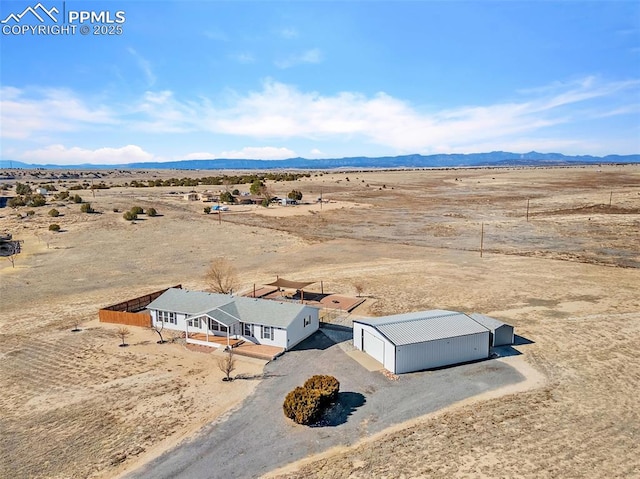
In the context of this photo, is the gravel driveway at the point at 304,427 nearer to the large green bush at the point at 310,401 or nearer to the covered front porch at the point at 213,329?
the large green bush at the point at 310,401

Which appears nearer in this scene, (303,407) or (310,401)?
(303,407)

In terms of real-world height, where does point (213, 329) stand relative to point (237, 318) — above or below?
below

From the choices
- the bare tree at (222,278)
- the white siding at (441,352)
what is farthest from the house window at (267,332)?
the bare tree at (222,278)

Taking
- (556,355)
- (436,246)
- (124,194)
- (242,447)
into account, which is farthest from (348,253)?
(124,194)

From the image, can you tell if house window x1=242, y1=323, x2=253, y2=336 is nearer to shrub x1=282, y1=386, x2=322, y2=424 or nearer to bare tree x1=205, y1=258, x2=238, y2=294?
bare tree x1=205, y1=258, x2=238, y2=294

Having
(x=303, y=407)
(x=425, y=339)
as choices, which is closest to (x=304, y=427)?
(x=303, y=407)

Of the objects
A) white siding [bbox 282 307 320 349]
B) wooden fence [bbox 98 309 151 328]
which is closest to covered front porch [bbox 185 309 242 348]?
white siding [bbox 282 307 320 349]

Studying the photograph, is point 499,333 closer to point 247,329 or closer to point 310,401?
point 310,401
